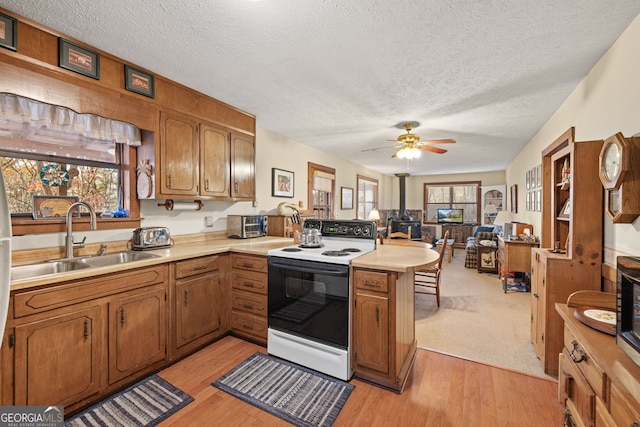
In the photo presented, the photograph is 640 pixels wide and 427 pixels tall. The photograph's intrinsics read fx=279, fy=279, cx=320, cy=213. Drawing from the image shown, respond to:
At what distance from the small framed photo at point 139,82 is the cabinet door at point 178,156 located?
20cm

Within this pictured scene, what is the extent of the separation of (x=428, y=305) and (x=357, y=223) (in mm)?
1863

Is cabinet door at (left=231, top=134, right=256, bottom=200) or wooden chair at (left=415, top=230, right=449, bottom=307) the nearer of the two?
cabinet door at (left=231, top=134, right=256, bottom=200)

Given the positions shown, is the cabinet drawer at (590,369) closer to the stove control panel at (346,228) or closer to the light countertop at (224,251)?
the light countertop at (224,251)

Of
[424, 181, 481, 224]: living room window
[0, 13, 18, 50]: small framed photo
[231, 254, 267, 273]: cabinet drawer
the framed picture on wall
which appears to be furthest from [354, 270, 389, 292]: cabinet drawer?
[424, 181, 481, 224]: living room window

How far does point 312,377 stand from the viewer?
2.06m

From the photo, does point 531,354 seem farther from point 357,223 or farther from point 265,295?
point 265,295

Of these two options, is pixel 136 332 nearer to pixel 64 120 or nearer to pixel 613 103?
pixel 64 120

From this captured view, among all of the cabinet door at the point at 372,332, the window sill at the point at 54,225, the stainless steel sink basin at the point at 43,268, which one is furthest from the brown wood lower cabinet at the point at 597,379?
the window sill at the point at 54,225

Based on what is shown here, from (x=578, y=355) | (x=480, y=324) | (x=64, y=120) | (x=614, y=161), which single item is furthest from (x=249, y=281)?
(x=614, y=161)

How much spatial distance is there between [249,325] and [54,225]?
1652 millimetres

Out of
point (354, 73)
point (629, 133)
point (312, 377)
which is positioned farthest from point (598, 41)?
point (312, 377)

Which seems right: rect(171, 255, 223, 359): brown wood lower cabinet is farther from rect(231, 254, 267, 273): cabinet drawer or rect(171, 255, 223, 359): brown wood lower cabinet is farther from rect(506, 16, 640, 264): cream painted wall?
rect(506, 16, 640, 264): cream painted wall

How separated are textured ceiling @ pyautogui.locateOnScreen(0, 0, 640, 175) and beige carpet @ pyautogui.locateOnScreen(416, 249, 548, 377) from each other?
2327mm

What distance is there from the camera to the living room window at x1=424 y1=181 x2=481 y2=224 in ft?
28.5
